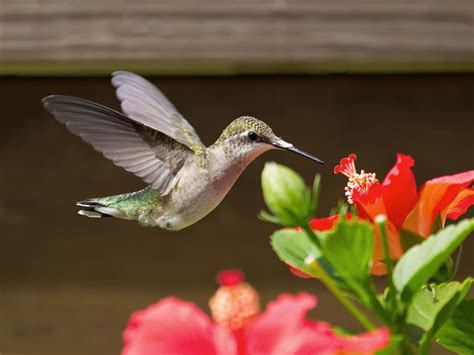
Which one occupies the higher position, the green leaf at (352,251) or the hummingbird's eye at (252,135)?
the hummingbird's eye at (252,135)

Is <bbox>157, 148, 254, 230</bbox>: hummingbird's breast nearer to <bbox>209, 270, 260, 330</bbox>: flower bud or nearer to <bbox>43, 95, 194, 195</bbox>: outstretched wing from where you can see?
<bbox>43, 95, 194, 195</bbox>: outstretched wing

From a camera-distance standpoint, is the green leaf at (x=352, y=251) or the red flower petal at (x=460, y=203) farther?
the red flower petal at (x=460, y=203)

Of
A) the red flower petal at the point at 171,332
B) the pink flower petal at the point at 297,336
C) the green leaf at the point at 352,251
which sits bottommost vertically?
the pink flower petal at the point at 297,336

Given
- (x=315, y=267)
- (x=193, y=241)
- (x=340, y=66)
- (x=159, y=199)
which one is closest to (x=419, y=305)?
(x=315, y=267)

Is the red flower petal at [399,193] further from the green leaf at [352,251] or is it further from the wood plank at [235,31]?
the wood plank at [235,31]

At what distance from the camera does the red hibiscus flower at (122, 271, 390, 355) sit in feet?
0.82

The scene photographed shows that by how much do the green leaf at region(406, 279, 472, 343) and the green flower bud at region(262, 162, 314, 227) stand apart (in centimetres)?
5

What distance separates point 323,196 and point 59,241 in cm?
37

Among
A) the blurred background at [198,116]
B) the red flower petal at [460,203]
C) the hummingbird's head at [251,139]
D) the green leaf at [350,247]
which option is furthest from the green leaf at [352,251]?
the blurred background at [198,116]

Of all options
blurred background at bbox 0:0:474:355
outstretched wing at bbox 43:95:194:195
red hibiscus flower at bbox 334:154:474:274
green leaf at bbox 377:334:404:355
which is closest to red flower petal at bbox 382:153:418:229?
red hibiscus flower at bbox 334:154:474:274

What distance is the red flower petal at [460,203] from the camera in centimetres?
41

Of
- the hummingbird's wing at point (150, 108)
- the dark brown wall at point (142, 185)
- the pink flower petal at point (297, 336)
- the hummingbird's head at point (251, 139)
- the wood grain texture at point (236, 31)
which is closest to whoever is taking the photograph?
the pink flower petal at point (297, 336)

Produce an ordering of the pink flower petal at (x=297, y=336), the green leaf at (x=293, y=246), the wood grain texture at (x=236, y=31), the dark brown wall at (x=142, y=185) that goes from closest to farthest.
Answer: the pink flower petal at (x=297, y=336), the green leaf at (x=293, y=246), the wood grain texture at (x=236, y=31), the dark brown wall at (x=142, y=185)

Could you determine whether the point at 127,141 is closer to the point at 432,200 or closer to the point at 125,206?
the point at 125,206
